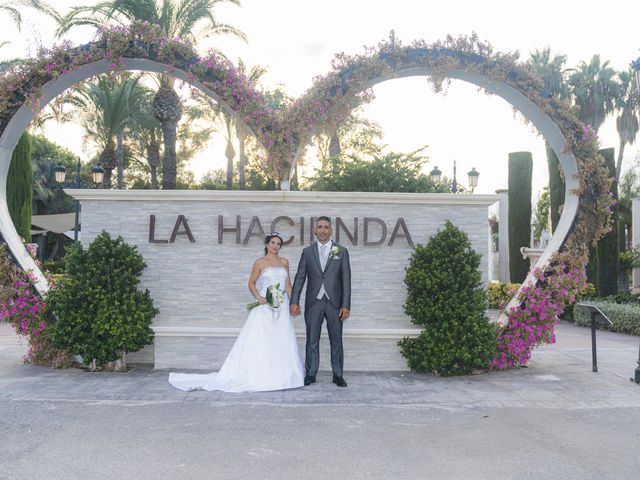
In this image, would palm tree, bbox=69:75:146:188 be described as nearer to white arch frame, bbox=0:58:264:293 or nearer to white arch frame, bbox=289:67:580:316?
white arch frame, bbox=0:58:264:293

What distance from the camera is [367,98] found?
31.0 ft

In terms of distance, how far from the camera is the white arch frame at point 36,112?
9.44 m

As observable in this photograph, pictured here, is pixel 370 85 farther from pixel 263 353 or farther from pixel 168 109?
pixel 168 109

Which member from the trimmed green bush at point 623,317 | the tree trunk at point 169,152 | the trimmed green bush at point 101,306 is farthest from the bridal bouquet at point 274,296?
the tree trunk at point 169,152

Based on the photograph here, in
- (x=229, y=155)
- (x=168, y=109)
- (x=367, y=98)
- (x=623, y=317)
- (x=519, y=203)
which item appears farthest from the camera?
(x=229, y=155)

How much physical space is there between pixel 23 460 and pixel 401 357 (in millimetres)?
5572

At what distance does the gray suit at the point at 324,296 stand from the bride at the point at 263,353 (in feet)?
0.79

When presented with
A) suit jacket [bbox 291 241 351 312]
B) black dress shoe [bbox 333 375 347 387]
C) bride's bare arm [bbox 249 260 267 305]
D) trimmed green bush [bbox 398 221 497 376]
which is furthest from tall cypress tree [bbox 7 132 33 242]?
trimmed green bush [bbox 398 221 497 376]

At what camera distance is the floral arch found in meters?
9.27

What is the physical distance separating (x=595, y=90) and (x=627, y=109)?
331 cm

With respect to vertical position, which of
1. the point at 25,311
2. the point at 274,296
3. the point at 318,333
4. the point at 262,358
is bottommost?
the point at 262,358

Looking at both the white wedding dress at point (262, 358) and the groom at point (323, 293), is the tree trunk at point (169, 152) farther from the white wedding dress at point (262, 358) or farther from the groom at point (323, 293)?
the groom at point (323, 293)

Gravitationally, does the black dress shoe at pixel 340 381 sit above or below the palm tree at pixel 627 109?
below

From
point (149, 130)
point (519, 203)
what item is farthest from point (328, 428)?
point (149, 130)
